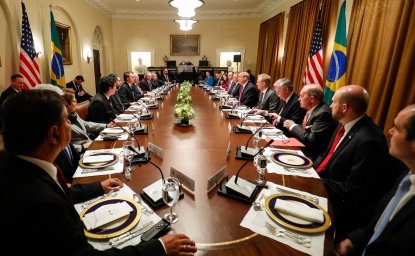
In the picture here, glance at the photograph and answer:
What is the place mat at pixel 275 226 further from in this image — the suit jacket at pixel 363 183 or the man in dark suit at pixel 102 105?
the man in dark suit at pixel 102 105

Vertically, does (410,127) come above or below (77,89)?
above

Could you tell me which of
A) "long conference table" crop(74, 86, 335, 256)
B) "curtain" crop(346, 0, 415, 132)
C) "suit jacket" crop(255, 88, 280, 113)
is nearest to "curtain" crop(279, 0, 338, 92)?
"curtain" crop(346, 0, 415, 132)

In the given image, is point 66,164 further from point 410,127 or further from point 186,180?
point 410,127

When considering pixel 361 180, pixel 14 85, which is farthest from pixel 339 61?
pixel 14 85

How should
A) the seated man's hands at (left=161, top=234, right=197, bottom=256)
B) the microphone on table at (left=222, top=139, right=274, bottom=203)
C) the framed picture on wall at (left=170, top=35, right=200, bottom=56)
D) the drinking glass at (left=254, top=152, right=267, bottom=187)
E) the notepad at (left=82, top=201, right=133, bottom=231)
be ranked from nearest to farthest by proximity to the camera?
1. the seated man's hands at (left=161, top=234, right=197, bottom=256)
2. the notepad at (left=82, top=201, right=133, bottom=231)
3. the microphone on table at (left=222, top=139, right=274, bottom=203)
4. the drinking glass at (left=254, top=152, right=267, bottom=187)
5. the framed picture on wall at (left=170, top=35, right=200, bottom=56)

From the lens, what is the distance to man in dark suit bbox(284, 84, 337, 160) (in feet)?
8.02

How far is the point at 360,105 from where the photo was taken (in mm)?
1796

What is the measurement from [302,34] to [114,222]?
241 inches

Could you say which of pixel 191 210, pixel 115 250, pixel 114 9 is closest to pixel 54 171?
pixel 115 250

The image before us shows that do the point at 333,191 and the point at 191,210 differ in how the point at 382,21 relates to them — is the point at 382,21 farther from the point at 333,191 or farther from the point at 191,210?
the point at 191,210

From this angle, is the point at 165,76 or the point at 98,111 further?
the point at 165,76

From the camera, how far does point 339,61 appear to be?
160 inches

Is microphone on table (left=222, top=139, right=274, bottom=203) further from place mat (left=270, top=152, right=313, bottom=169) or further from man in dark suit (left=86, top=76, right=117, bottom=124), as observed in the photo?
man in dark suit (left=86, top=76, right=117, bottom=124)

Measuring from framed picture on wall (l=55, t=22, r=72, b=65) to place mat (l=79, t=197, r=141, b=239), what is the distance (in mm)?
6292
